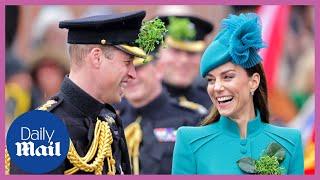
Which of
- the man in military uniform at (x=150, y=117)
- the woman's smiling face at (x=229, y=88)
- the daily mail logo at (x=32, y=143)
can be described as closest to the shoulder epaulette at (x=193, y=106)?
the man in military uniform at (x=150, y=117)

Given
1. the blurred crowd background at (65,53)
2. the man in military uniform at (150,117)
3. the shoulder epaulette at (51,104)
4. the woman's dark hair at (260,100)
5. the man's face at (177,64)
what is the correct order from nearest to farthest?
the shoulder epaulette at (51,104) < the woman's dark hair at (260,100) < the man in military uniform at (150,117) < the man's face at (177,64) < the blurred crowd background at (65,53)

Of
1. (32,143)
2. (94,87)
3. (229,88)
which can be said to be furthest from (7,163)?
(229,88)

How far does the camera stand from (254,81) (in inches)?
309

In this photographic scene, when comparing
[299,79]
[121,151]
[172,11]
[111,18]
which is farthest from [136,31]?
[299,79]

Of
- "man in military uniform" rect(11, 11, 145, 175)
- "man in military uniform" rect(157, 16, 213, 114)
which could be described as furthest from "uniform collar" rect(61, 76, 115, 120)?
"man in military uniform" rect(157, 16, 213, 114)

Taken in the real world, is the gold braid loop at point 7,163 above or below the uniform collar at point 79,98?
below

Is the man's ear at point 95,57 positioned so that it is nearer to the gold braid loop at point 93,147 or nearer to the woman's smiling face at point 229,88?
the gold braid loop at point 93,147

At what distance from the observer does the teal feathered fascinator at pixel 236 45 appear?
775cm

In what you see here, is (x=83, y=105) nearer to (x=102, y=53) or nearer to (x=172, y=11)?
(x=102, y=53)

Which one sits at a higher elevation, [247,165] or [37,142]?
[37,142]

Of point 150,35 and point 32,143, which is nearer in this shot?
point 32,143

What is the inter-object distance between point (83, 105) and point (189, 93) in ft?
18.0

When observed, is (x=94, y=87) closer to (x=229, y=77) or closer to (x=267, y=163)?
(x=229, y=77)

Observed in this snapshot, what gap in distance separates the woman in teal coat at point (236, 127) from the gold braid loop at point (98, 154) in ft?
1.39
